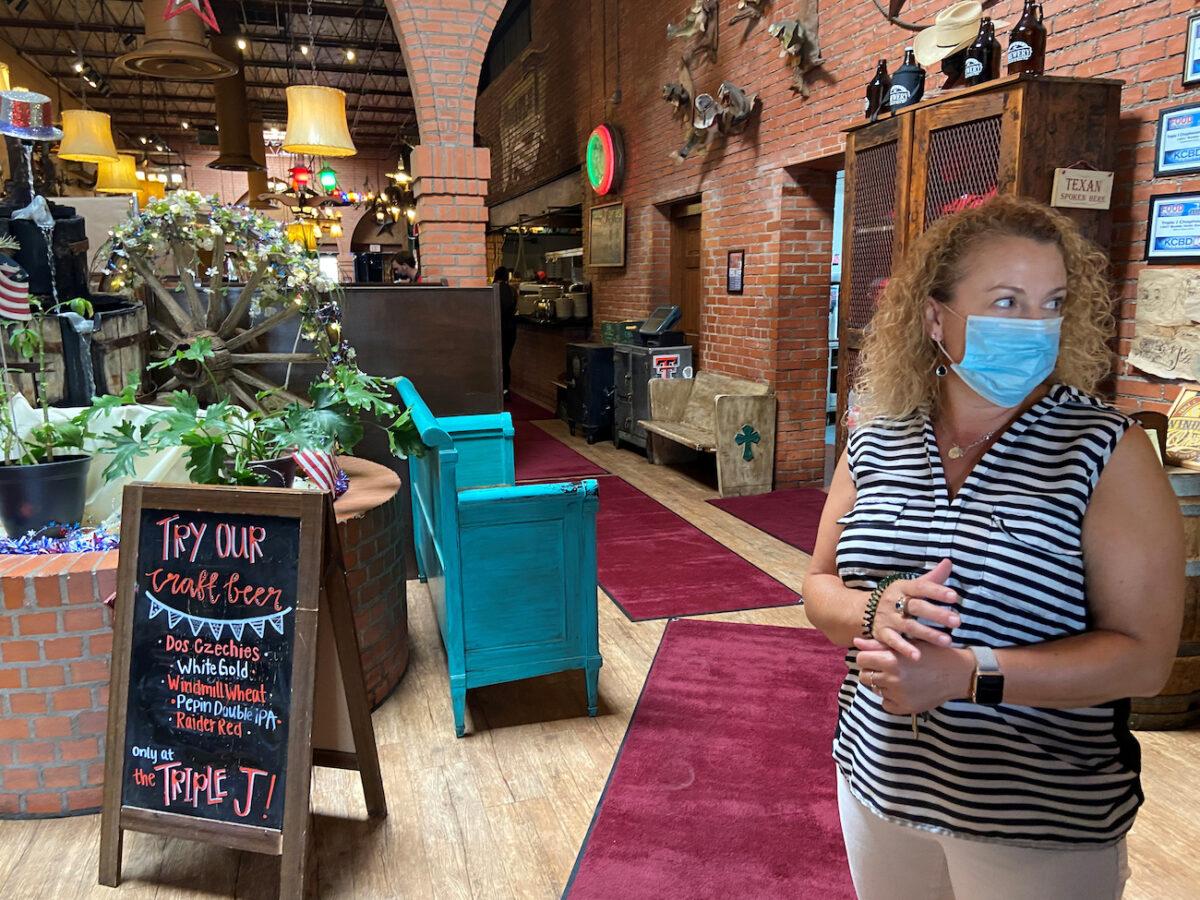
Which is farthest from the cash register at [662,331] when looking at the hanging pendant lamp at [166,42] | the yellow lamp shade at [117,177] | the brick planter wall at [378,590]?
the yellow lamp shade at [117,177]

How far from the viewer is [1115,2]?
133 inches

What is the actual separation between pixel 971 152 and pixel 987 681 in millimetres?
2965

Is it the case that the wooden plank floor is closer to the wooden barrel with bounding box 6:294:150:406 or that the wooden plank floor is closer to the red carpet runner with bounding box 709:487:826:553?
the wooden barrel with bounding box 6:294:150:406

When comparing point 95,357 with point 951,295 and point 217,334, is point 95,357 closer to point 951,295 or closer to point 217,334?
point 217,334

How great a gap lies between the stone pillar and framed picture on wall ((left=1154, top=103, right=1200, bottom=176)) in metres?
4.00

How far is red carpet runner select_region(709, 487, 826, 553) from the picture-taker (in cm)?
503

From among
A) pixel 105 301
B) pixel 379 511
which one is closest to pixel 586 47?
pixel 105 301

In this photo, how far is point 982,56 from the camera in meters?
3.48

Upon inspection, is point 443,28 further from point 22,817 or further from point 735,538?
point 22,817

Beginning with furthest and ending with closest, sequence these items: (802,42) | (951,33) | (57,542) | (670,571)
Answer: (802,42), (670,571), (951,33), (57,542)

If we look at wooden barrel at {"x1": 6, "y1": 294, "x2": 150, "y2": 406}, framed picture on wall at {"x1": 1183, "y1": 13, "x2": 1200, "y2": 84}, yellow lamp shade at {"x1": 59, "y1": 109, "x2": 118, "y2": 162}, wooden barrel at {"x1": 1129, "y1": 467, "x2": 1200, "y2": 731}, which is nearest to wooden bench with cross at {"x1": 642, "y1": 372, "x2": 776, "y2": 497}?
framed picture on wall at {"x1": 1183, "y1": 13, "x2": 1200, "y2": 84}

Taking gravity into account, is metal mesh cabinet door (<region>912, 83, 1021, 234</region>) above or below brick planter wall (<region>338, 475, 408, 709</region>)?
above

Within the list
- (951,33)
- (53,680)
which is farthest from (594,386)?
Answer: (53,680)

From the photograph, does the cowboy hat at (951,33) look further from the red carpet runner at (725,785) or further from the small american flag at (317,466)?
the small american flag at (317,466)
